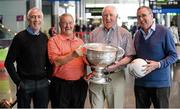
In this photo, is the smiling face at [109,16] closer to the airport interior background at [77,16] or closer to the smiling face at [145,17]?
the smiling face at [145,17]

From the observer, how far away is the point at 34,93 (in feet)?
14.4

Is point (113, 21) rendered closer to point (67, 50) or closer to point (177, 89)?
point (67, 50)

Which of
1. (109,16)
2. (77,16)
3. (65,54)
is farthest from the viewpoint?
(77,16)

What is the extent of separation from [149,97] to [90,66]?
794mm

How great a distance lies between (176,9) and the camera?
17.0 meters

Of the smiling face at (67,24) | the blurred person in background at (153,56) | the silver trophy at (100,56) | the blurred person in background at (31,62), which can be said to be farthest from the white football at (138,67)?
the blurred person in background at (31,62)

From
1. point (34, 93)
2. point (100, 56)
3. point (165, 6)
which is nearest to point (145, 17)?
point (100, 56)

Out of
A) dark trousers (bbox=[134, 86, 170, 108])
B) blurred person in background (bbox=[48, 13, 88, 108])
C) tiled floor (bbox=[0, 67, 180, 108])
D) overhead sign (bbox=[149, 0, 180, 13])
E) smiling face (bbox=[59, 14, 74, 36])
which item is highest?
overhead sign (bbox=[149, 0, 180, 13])

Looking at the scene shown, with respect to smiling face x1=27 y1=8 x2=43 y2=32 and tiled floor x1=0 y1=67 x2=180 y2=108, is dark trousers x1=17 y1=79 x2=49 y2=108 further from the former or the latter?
tiled floor x1=0 y1=67 x2=180 y2=108

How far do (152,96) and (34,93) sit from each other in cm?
134

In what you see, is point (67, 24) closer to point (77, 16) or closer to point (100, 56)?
point (100, 56)

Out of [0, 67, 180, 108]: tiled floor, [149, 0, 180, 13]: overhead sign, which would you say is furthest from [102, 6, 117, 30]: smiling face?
[149, 0, 180, 13]: overhead sign

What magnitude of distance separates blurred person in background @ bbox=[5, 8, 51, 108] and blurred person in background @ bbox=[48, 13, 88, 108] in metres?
0.10

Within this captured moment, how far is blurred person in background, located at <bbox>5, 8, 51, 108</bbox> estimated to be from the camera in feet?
13.8
